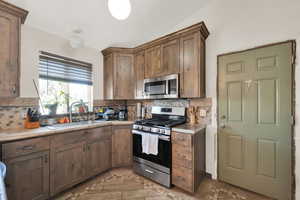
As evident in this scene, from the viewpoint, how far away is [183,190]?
211 centimetres

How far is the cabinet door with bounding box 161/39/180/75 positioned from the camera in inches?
97.6

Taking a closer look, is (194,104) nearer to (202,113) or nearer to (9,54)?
(202,113)

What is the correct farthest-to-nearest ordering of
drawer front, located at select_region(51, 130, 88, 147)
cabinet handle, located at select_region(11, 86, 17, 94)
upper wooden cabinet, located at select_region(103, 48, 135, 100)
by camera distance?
upper wooden cabinet, located at select_region(103, 48, 135, 100), drawer front, located at select_region(51, 130, 88, 147), cabinet handle, located at select_region(11, 86, 17, 94)

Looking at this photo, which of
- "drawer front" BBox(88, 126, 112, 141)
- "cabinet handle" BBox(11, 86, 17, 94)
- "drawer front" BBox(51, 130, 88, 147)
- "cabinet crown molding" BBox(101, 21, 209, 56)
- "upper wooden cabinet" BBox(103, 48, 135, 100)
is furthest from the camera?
"upper wooden cabinet" BBox(103, 48, 135, 100)

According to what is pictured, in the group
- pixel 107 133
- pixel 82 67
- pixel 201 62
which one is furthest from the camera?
pixel 82 67

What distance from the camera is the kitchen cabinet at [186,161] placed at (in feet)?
6.46

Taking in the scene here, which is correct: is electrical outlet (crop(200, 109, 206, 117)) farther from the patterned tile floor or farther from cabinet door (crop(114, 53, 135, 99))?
cabinet door (crop(114, 53, 135, 99))

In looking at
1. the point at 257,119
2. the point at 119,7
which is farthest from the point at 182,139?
the point at 119,7

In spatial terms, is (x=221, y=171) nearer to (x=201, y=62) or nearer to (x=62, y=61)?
(x=201, y=62)

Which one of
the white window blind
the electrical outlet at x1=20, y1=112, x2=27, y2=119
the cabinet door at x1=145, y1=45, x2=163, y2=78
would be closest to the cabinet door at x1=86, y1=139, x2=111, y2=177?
the electrical outlet at x1=20, y1=112, x2=27, y2=119

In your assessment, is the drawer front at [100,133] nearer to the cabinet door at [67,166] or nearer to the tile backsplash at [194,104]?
the cabinet door at [67,166]

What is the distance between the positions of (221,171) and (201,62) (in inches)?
72.6

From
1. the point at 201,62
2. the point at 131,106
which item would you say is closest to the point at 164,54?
the point at 201,62

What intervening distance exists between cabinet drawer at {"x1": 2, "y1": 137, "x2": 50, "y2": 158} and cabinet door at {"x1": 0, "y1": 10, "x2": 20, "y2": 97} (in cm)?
62
